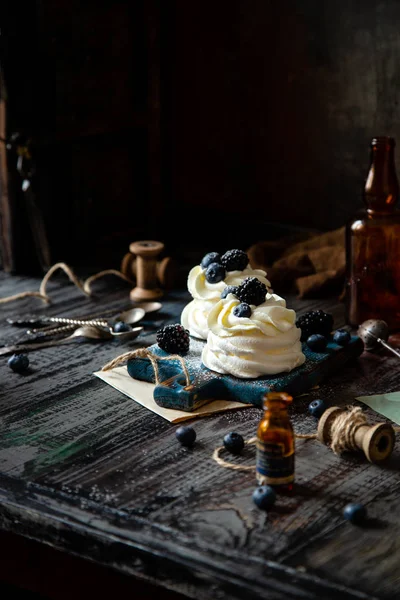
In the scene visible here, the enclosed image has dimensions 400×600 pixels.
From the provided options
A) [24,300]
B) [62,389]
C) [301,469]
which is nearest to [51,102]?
[24,300]

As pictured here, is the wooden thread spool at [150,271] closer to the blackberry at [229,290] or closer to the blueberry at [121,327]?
the blueberry at [121,327]

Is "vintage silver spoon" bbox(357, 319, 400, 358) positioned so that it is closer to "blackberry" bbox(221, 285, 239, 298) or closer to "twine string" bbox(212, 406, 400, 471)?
"blackberry" bbox(221, 285, 239, 298)

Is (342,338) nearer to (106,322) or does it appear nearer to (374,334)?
(374,334)

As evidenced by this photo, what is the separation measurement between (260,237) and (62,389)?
1.57 metres

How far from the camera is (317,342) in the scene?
2078mm

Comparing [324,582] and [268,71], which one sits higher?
[268,71]

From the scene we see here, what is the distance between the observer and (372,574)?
135 cm

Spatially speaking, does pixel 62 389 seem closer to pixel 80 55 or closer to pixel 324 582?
pixel 324 582

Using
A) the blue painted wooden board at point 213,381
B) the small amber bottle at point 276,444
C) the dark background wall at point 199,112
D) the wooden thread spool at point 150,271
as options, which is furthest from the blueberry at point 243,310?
the dark background wall at point 199,112

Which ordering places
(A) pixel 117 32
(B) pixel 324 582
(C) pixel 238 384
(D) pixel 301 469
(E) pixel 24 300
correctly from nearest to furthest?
(B) pixel 324 582, (D) pixel 301 469, (C) pixel 238 384, (E) pixel 24 300, (A) pixel 117 32

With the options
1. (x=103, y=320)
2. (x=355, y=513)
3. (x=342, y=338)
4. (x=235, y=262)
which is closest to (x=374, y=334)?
(x=342, y=338)

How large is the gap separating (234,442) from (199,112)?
2064mm

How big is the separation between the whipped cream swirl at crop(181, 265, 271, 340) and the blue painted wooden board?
0.08 meters

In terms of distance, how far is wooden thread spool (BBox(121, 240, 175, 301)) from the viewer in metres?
2.72
